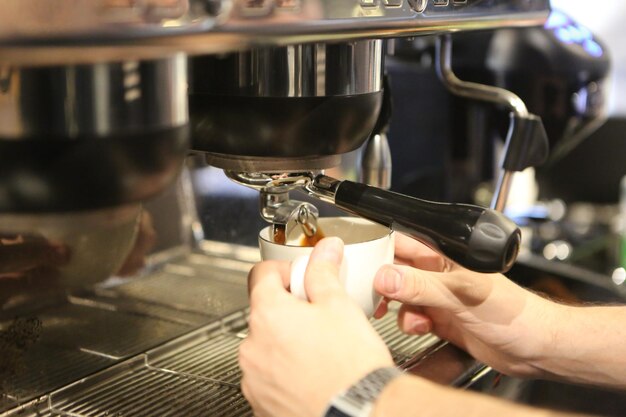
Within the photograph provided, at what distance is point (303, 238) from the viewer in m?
0.72

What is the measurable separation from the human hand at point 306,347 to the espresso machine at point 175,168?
0.08m

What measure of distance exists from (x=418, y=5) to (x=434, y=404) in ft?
0.92

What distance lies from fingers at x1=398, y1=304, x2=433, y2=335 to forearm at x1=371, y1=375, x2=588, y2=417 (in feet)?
0.89

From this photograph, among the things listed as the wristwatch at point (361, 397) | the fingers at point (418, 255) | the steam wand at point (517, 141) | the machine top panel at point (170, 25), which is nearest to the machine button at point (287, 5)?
the machine top panel at point (170, 25)

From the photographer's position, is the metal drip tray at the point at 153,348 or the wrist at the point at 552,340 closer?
the metal drip tray at the point at 153,348

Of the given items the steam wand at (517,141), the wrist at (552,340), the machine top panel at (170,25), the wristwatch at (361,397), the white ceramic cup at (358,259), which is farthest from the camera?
the steam wand at (517,141)

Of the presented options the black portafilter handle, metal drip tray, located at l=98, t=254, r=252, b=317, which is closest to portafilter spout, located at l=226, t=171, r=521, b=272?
the black portafilter handle

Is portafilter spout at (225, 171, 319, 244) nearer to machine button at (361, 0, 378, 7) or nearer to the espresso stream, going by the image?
the espresso stream

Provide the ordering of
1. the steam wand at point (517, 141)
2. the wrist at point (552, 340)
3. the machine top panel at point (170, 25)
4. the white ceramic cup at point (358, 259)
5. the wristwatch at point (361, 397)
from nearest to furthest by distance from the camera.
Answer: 1. the machine top panel at point (170, 25)
2. the wristwatch at point (361, 397)
3. the white ceramic cup at point (358, 259)
4. the wrist at point (552, 340)
5. the steam wand at point (517, 141)

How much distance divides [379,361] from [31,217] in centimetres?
24

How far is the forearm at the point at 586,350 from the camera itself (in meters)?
0.79

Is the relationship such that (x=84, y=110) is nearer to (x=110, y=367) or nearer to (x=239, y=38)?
(x=239, y=38)

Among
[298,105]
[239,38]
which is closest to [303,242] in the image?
[298,105]

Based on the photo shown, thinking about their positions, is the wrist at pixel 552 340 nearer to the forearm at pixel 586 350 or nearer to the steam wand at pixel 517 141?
the forearm at pixel 586 350
